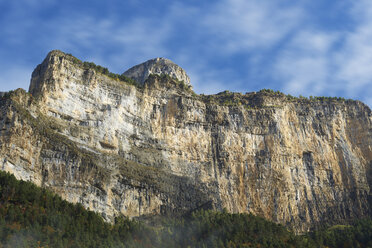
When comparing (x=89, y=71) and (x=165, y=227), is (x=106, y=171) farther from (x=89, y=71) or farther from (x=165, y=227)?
(x=89, y=71)

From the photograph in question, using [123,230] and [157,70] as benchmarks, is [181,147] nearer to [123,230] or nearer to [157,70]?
[123,230]

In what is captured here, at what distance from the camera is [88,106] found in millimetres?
82812

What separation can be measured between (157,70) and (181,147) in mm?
30439

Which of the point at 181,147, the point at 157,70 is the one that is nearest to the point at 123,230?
the point at 181,147

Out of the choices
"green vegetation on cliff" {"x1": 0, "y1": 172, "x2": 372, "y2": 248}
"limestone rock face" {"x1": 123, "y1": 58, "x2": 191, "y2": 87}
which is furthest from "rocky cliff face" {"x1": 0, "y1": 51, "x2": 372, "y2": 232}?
"limestone rock face" {"x1": 123, "y1": 58, "x2": 191, "y2": 87}

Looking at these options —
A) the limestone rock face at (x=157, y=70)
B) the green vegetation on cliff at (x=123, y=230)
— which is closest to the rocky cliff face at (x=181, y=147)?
the green vegetation on cliff at (x=123, y=230)

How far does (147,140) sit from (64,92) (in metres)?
15.4

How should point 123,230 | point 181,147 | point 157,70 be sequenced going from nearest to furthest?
point 123,230, point 181,147, point 157,70

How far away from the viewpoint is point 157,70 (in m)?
116

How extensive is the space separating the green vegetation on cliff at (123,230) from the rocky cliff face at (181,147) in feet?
16.6

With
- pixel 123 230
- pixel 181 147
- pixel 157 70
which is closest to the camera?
pixel 123 230

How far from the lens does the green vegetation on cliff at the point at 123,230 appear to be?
5888cm

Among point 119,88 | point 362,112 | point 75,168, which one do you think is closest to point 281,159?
point 362,112

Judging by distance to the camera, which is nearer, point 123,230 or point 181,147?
point 123,230
